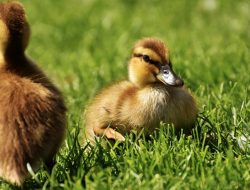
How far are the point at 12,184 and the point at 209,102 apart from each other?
1.52m

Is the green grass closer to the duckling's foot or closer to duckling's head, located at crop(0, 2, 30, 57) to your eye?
the duckling's foot

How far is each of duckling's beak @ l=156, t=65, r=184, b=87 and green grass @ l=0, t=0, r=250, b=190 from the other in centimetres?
26

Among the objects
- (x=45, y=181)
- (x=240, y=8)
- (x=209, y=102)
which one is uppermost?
(x=240, y=8)

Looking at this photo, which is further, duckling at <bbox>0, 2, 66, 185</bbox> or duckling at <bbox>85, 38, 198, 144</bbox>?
duckling at <bbox>85, 38, 198, 144</bbox>

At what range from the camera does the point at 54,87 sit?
3.72 metres

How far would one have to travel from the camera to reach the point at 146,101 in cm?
405

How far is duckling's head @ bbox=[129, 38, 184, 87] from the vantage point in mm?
4027

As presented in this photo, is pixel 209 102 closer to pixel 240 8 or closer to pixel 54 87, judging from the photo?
pixel 54 87

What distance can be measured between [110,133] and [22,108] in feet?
2.31

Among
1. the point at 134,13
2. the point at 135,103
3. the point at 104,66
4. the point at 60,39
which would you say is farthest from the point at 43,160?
the point at 134,13

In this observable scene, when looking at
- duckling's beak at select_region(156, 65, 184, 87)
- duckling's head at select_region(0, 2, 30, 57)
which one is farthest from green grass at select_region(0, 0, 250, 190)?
duckling's head at select_region(0, 2, 30, 57)

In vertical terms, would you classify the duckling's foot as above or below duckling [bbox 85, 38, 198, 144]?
below

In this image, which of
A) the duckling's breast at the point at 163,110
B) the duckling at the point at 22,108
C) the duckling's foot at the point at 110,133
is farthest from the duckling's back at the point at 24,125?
the duckling's breast at the point at 163,110

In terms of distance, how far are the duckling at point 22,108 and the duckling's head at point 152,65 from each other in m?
0.64
